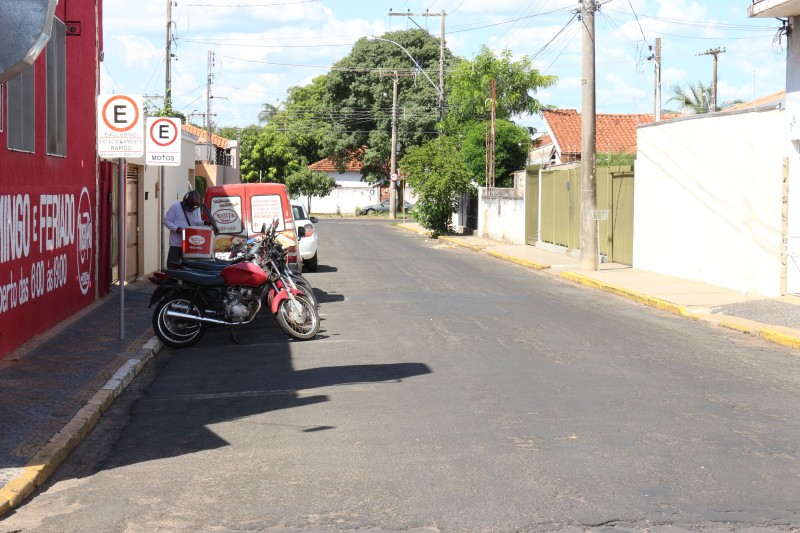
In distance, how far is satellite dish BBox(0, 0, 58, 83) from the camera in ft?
19.7

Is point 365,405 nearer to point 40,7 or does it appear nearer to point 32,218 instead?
point 40,7

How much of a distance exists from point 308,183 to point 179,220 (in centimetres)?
6611

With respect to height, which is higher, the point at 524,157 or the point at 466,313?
the point at 524,157

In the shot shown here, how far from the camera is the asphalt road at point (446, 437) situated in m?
5.84

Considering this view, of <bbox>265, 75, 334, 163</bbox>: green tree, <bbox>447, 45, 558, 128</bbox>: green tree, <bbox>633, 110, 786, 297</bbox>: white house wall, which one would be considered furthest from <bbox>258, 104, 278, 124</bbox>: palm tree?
<bbox>633, 110, 786, 297</bbox>: white house wall

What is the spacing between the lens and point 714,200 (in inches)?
788

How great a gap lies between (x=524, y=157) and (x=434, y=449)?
39.8 m

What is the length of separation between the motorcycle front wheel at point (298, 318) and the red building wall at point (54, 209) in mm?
3052

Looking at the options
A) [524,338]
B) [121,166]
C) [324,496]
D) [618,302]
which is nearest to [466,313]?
[524,338]

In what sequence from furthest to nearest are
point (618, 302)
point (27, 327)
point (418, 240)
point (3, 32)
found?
point (418, 240)
point (618, 302)
point (27, 327)
point (3, 32)

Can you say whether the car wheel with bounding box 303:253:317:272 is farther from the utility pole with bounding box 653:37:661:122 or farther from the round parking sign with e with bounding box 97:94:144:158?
the utility pole with bounding box 653:37:661:122

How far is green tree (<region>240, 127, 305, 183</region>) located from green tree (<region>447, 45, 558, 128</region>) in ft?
67.6

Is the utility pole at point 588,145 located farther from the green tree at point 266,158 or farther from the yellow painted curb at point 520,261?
the green tree at point 266,158

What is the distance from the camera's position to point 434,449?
7207 millimetres
